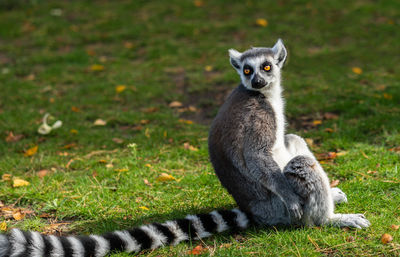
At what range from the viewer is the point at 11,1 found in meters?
12.9

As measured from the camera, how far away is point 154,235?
3432mm

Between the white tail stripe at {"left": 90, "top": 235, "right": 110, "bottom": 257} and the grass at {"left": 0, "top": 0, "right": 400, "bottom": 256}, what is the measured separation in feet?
1.17

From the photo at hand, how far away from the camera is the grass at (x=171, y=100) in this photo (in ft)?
13.6

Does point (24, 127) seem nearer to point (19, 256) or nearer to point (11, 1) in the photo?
point (19, 256)

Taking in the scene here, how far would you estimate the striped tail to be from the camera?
305 centimetres

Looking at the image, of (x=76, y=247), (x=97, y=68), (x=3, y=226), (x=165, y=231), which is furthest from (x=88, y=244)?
(x=97, y=68)

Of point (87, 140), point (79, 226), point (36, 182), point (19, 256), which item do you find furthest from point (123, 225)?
point (87, 140)

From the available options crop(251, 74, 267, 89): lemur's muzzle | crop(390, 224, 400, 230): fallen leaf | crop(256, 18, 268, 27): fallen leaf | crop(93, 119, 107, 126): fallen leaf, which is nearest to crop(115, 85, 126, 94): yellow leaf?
crop(93, 119, 107, 126): fallen leaf

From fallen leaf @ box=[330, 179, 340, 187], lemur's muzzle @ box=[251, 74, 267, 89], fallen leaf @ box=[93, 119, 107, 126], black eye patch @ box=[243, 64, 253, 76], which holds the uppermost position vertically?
black eye patch @ box=[243, 64, 253, 76]

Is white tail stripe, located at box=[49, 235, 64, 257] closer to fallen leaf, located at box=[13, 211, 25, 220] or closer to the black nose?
fallen leaf, located at box=[13, 211, 25, 220]

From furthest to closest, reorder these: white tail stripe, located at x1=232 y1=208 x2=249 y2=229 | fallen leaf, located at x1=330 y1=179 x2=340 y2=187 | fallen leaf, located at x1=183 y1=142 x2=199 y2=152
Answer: fallen leaf, located at x1=183 y1=142 x2=199 y2=152, fallen leaf, located at x1=330 y1=179 x2=340 y2=187, white tail stripe, located at x1=232 y1=208 x2=249 y2=229

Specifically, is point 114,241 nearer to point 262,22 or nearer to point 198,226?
point 198,226

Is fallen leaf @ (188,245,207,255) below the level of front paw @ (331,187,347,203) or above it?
below

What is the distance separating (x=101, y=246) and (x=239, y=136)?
1.37 m
